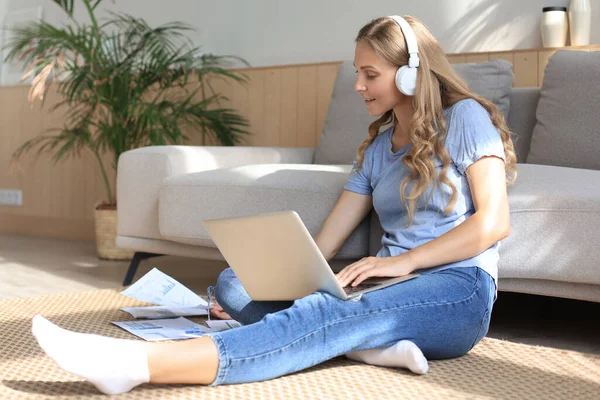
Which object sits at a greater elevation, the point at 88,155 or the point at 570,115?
the point at 570,115

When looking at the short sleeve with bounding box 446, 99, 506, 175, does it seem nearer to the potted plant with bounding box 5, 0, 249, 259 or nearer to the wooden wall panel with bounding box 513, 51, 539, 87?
the wooden wall panel with bounding box 513, 51, 539, 87

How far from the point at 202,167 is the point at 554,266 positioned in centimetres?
129

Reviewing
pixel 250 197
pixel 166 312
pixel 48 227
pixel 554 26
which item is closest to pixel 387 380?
pixel 166 312

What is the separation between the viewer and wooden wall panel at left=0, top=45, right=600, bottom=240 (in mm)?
3547

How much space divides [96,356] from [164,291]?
3.04 feet

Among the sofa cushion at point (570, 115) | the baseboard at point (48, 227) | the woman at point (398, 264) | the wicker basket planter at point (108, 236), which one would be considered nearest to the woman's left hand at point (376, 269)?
the woman at point (398, 264)

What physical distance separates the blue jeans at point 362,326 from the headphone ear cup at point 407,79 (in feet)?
1.29

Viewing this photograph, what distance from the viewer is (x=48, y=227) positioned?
469cm

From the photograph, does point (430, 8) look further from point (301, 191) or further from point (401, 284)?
point (401, 284)

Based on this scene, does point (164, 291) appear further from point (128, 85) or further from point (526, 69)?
point (526, 69)

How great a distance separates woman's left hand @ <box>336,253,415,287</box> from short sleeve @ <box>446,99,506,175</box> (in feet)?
0.80

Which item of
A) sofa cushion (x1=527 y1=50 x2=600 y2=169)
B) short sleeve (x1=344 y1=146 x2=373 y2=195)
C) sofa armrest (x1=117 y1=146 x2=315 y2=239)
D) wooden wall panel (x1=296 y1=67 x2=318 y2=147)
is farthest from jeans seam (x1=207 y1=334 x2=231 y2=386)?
wooden wall panel (x1=296 y1=67 x2=318 y2=147)

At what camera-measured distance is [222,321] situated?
209cm

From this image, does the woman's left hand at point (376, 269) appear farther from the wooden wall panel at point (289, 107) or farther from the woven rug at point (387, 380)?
the wooden wall panel at point (289, 107)
